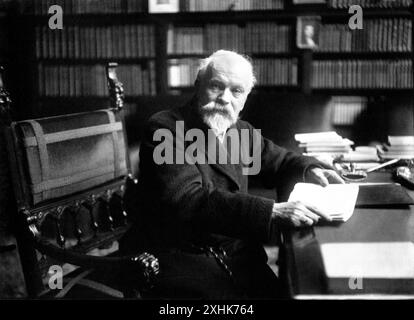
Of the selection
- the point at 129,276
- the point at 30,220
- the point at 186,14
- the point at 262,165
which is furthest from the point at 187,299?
the point at 186,14

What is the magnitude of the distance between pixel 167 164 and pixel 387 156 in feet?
3.05

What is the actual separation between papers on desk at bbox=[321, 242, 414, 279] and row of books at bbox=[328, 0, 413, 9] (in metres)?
2.40

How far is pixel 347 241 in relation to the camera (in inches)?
39.4

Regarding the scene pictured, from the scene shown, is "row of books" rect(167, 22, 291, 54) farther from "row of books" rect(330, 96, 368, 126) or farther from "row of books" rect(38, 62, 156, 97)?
"row of books" rect(330, 96, 368, 126)

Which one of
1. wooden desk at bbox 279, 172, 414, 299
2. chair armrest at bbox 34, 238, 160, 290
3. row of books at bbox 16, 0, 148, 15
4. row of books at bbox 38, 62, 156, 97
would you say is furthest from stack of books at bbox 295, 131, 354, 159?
row of books at bbox 16, 0, 148, 15

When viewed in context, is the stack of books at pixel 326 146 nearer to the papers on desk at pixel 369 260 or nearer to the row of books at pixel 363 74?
the papers on desk at pixel 369 260

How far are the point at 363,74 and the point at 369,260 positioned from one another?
8.31ft

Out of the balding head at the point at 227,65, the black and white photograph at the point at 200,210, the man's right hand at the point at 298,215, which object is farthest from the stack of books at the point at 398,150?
the man's right hand at the point at 298,215

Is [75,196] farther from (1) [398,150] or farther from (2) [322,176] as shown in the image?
(1) [398,150]

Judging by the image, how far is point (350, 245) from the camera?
0.98m

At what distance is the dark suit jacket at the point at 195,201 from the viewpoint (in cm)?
113

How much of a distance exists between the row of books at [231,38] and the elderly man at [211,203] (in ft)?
6.01

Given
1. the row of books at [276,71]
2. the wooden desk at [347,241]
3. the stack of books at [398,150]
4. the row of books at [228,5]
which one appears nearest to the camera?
the wooden desk at [347,241]

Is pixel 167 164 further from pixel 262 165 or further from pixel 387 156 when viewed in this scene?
pixel 387 156
